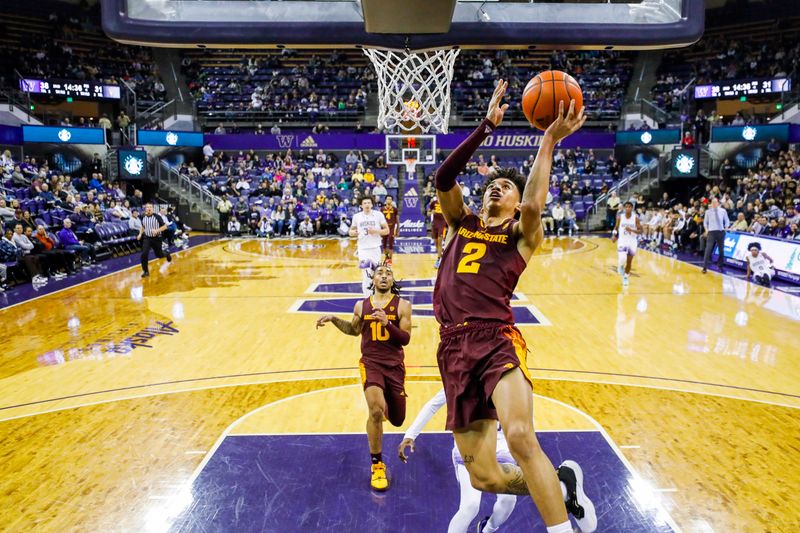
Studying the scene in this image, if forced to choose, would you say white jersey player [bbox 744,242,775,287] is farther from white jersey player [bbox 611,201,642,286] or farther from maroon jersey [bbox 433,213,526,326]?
maroon jersey [bbox 433,213,526,326]

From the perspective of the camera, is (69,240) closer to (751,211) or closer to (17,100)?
(17,100)

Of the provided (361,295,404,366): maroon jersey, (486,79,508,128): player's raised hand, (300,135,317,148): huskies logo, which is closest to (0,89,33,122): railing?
(300,135,317,148): huskies logo

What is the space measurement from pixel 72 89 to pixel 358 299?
1987 centimetres

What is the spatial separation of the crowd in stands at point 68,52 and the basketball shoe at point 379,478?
83.4 feet

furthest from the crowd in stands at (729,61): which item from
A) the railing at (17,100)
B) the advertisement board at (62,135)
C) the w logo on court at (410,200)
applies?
the railing at (17,100)

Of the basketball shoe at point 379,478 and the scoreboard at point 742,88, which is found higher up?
the scoreboard at point 742,88

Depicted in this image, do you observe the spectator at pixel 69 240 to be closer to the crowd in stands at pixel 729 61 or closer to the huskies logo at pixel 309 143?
the huskies logo at pixel 309 143

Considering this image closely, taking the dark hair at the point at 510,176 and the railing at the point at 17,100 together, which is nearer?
the dark hair at the point at 510,176

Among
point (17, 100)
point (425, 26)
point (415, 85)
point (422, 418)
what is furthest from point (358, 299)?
point (17, 100)

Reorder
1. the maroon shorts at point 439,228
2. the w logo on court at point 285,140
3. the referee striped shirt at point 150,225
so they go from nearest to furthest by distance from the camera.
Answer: the referee striped shirt at point 150,225 < the maroon shorts at point 439,228 < the w logo on court at point 285,140

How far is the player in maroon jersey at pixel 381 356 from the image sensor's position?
4359mm

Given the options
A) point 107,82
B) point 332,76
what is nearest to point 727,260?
point 332,76

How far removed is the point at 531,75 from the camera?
29547 mm

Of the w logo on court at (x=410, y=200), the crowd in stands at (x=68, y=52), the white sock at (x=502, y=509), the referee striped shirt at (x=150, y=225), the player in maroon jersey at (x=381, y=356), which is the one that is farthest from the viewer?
the crowd in stands at (x=68, y=52)
